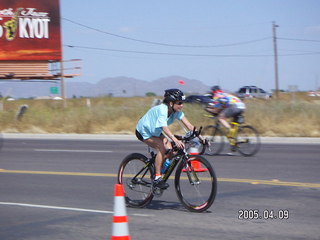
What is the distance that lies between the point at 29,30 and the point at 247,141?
37.4 meters

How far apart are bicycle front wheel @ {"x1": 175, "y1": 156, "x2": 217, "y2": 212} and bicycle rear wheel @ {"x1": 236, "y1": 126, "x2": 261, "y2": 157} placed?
7463 millimetres

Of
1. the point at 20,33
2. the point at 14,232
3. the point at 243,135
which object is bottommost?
the point at 14,232

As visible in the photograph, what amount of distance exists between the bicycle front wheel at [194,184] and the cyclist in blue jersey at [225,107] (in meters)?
7.48

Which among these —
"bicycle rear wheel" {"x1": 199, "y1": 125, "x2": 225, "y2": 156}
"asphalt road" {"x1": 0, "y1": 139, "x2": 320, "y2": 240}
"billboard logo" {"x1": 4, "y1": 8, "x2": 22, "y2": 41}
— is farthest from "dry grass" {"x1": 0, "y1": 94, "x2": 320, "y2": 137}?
"billboard logo" {"x1": 4, "y1": 8, "x2": 22, "y2": 41}

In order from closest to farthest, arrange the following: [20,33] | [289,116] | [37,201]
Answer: [37,201] < [289,116] < [20,33]

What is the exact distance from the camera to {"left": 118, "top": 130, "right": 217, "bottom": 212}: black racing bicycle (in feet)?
27.1

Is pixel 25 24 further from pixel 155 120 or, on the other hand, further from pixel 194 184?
pixel 194 184

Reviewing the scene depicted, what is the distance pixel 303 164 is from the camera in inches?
539

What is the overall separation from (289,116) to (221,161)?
10.5 metres

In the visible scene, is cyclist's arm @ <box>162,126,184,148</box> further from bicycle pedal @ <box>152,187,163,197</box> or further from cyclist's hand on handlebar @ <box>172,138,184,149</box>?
bicycle pedal @ <box>152,187,163,197</box>

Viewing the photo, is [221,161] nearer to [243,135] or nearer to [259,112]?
[243,135]

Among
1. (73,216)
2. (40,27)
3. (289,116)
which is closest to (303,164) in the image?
(73,216)
